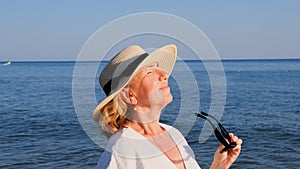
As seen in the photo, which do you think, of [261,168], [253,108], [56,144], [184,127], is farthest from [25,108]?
[184,127]

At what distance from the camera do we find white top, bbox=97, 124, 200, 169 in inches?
92.9

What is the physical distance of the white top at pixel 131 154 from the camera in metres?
2.36

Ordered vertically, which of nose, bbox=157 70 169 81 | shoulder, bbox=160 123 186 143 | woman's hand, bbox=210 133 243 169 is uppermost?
nose, bbox=157 70 169 81

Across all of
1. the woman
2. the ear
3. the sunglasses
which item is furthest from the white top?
the sunglasses

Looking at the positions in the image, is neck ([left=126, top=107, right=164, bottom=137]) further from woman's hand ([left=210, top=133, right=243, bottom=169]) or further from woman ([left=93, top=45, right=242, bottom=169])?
woman's hand ([left=210, top=133, right=243, bottom=169])

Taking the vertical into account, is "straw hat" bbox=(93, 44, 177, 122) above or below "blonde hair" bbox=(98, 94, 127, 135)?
above

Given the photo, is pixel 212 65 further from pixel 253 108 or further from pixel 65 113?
pixel 253 108

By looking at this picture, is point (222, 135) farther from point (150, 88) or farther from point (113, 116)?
point (113, 116)

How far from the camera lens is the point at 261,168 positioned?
566 inches

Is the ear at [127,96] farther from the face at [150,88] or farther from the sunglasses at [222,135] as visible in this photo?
the sunglasses at [222,135]

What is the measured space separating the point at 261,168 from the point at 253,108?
1514cm

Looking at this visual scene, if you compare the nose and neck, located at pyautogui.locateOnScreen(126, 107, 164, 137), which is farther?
neck, located at pyautogui.locateOnScreen(126, 107, 164, 137)

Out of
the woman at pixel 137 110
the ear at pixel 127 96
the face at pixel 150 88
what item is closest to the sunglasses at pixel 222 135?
the woman at pixel 137 110

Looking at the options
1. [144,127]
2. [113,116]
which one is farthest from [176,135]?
[113,116]
